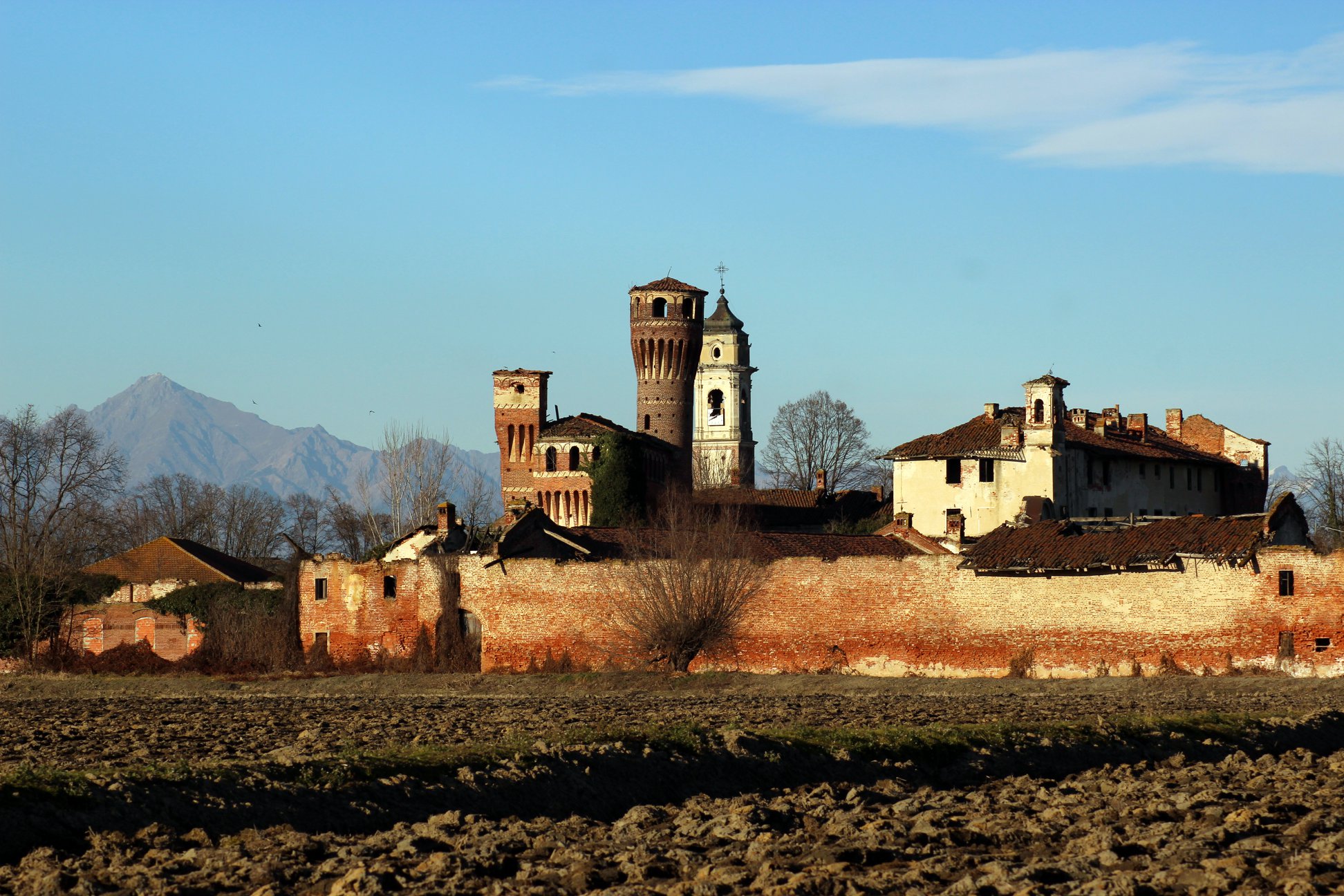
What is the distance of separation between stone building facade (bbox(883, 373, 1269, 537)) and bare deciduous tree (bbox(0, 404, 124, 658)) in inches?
952

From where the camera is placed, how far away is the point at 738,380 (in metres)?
110

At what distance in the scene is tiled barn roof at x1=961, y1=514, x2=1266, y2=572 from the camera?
33469 mm

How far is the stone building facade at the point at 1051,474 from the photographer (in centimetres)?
5156

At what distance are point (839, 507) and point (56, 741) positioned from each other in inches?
2148

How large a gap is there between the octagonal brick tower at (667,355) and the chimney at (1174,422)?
2332cm

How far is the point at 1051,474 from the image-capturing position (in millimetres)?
51281

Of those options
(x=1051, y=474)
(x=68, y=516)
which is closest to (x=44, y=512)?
(x=68, y=516)

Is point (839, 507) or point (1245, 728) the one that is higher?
point (839, 507)

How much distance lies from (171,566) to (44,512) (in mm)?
14050

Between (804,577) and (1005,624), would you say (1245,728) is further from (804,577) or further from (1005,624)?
(804,577)

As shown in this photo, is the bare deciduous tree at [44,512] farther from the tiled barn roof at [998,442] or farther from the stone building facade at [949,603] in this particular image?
the tiled barn roof at [998,442]

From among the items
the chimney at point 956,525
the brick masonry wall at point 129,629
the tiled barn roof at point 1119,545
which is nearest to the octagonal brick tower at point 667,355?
the chimney at point 956,525

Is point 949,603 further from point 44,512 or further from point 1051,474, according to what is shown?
point 44,512

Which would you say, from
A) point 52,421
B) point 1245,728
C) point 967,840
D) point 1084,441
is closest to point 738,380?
point 52,421
